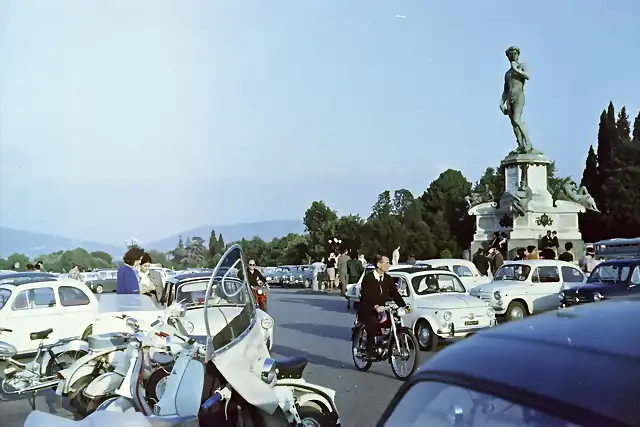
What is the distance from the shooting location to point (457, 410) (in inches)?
80.7

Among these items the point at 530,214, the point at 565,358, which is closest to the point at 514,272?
the point at 530,214

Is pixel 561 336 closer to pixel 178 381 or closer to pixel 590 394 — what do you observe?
pixel 590 394

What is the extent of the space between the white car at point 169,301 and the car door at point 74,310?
63 cm

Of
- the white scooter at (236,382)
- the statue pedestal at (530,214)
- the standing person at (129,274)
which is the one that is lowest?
the white scooter at (236,382)

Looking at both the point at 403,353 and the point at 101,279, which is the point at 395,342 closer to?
the point at 403,353

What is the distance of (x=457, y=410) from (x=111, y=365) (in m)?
5.70

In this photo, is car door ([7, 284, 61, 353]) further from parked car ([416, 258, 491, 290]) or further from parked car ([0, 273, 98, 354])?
parked car ([416, 258, 491, 290])

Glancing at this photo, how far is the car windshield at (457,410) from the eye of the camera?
1783 mm

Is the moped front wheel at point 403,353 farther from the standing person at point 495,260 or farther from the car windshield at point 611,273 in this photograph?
the standing person at point 495,260

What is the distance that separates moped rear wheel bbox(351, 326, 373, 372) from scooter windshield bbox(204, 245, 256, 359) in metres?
4.64

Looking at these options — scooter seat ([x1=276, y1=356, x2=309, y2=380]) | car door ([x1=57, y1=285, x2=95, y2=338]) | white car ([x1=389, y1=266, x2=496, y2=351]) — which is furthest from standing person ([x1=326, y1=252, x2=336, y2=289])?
scooter seat ([x1=276, y1=356, x2=309, y2=380])

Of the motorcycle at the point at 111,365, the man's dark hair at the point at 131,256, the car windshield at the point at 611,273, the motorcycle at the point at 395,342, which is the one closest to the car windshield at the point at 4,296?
the man's dark hair at the point at 131,256

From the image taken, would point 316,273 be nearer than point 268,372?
No

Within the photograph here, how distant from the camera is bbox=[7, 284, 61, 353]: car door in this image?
11219mm
